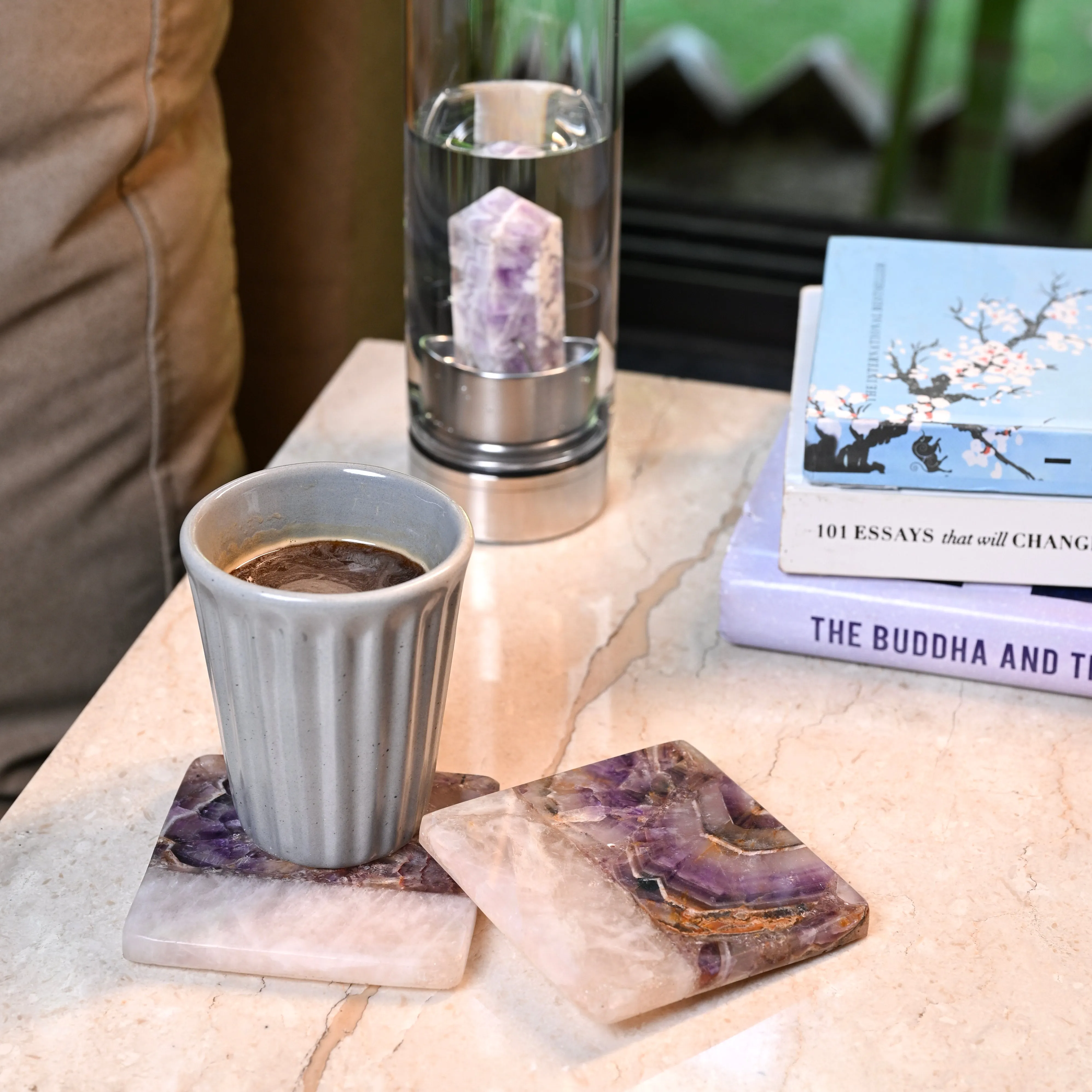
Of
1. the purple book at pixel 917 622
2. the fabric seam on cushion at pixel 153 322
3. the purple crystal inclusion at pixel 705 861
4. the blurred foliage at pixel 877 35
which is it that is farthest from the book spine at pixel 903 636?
the blurred foliage at pixel 877 35

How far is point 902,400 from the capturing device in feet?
1.83

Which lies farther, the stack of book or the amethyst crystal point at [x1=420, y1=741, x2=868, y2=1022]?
the stack of book

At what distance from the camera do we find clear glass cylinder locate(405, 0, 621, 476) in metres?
0.63

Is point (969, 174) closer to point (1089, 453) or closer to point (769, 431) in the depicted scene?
point (769, 431)

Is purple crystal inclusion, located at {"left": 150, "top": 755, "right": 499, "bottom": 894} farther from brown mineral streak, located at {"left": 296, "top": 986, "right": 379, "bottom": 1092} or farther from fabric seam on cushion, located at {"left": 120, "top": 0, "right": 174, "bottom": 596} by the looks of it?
fabric seam on cushion, located at {"left": 120, "top": 0, "right": 174, "bottom": 596}

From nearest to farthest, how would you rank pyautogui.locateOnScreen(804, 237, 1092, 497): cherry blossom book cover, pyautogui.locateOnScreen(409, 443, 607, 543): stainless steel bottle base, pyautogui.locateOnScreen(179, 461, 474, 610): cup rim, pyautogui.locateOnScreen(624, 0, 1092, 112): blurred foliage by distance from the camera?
pyautogui.locateOnScreen(179, 461, 474, 610): cup rim → pyautogui.locateOnScreen(804, 237, 1092, 497): cherry blossom book cover → pyautogui.locateOnScreen(409, 443, 607, 543): stainless steel bottle base → pyautogui.locateOnScreen(624, 0, 1092, 112): blurred foliage

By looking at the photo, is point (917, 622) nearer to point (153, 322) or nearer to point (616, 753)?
point (616, 753)

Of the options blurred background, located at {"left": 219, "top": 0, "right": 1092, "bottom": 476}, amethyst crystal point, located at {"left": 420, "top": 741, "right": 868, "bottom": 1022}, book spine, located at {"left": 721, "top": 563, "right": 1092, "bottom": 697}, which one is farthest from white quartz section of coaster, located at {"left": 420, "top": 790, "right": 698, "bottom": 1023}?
blurred background, located at {"left": 219, "top": 0, "right": 1092, "bottom": 476}

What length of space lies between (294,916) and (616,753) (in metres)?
0.16

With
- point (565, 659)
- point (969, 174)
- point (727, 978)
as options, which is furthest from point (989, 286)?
point (969, 174)

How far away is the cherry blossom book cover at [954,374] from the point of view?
1.78 ft

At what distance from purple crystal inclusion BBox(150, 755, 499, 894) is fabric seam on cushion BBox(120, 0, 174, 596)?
33cm

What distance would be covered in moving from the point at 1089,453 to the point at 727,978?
0.89 ft

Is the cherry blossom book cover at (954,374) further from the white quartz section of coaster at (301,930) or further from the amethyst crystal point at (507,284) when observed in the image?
the white quartz section of coaster at (301,930)
